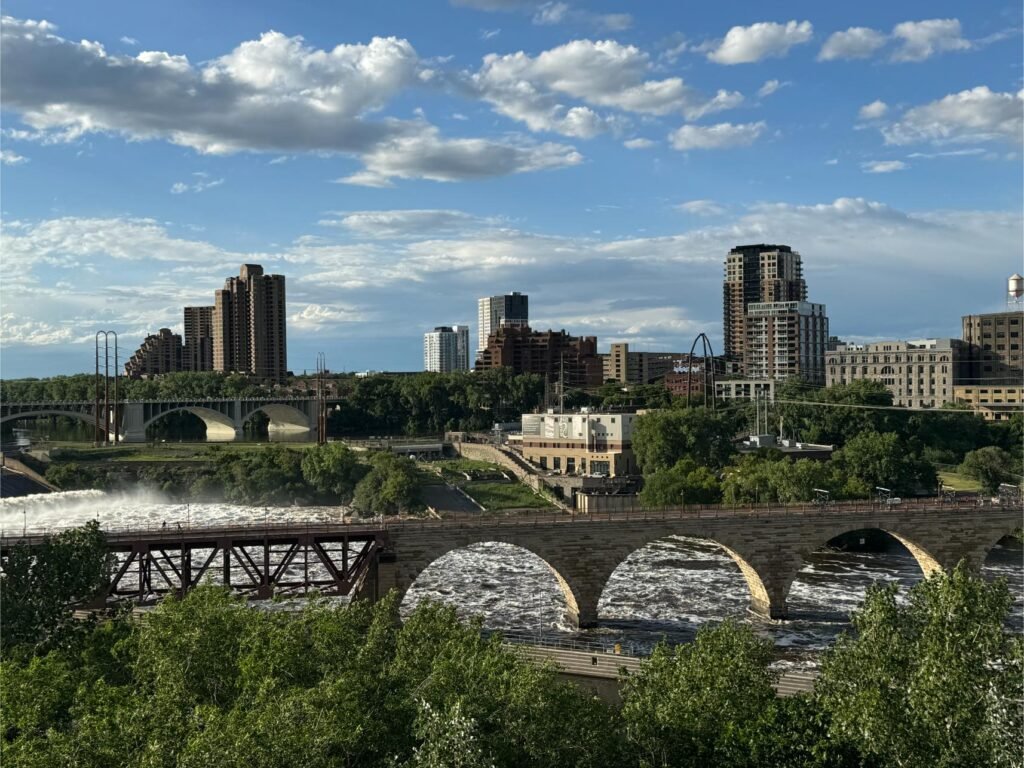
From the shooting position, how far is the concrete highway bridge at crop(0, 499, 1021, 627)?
49188 millimetres

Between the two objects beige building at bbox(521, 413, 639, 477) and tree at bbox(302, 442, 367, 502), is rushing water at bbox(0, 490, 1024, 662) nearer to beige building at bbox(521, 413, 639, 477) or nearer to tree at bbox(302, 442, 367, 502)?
tree at bbox(302, 442, 367, 502)

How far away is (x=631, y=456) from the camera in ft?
342

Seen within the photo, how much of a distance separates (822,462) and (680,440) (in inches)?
536

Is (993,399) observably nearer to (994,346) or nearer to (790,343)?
(994,346)

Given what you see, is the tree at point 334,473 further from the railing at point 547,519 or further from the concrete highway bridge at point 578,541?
the railing at point 547,519

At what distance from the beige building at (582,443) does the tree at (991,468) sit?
3341 cm

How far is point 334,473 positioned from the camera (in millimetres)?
99188

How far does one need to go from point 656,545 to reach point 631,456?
1128 inches

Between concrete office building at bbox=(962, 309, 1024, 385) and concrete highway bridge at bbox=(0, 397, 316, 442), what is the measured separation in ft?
339

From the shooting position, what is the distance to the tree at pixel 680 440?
313ft

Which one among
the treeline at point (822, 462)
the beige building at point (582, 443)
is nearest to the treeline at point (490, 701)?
the treeline at point (822, 462)

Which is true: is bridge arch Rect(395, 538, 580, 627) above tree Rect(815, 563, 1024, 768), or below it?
below

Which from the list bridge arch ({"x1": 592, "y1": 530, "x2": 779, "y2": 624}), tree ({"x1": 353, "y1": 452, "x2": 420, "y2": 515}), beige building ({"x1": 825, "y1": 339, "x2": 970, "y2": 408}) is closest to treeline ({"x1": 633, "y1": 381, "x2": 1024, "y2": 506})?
beige building ({"x1": 825, "y1": 339, "x2": 970, "y2": 408})

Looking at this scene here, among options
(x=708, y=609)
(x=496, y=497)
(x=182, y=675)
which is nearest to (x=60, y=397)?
(x=496, y=497)
